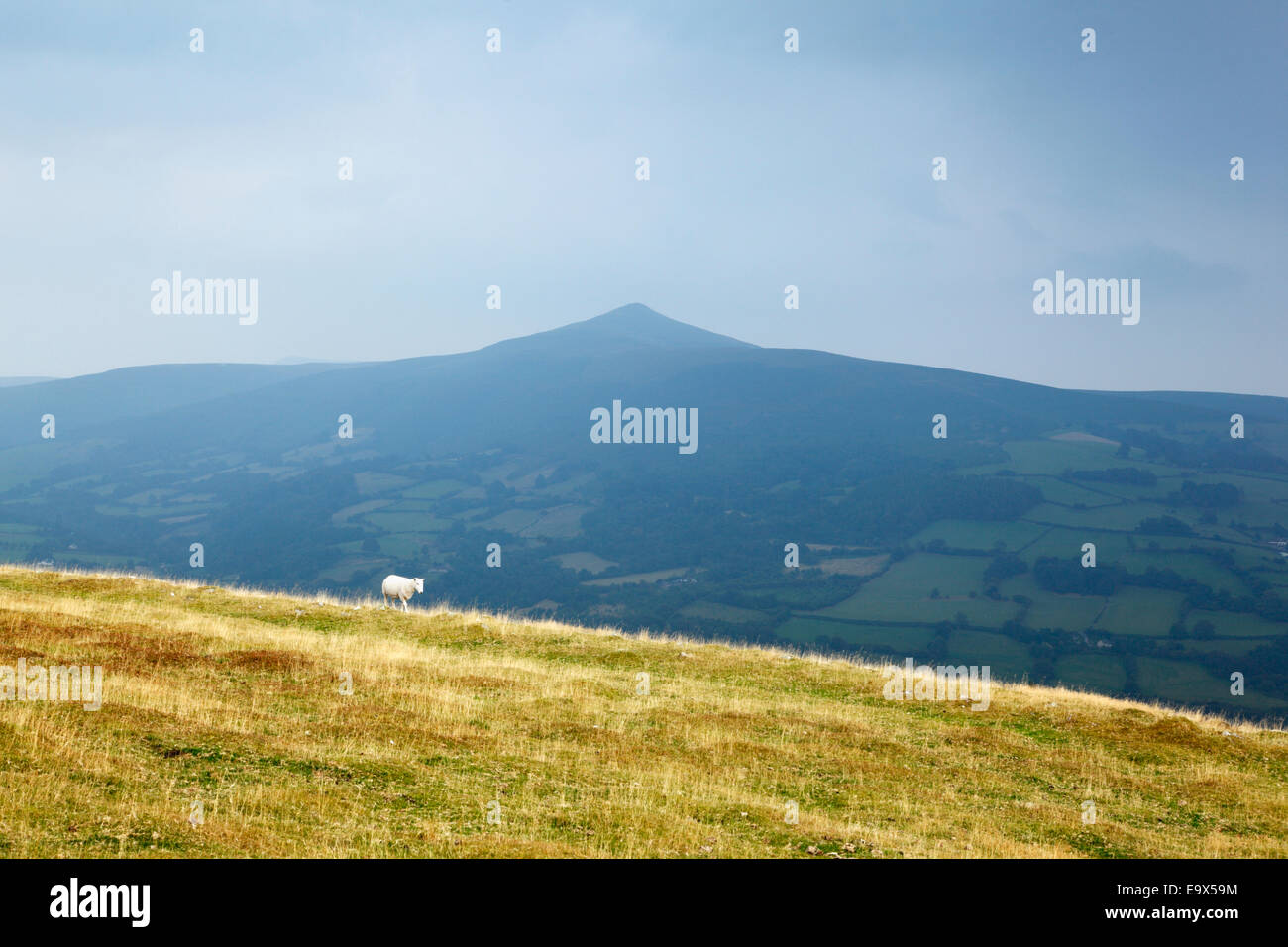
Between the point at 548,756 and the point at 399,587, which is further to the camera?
the point at 399,587

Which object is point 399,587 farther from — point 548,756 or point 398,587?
point 548,756

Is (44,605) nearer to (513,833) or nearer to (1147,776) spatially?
(513,833)

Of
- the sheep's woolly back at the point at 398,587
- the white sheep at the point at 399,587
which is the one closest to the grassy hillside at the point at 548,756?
the white sheep at the point at 399,587

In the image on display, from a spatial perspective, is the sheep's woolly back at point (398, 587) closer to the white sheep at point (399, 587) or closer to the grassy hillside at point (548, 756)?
the white sheep at point (399, 587)

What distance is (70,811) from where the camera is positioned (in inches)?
583

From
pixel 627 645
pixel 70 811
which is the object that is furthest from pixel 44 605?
pixel 70 811

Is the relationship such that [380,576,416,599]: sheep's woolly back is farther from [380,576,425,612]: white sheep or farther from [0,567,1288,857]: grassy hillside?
[0,567,1288,857]: grassy hillside

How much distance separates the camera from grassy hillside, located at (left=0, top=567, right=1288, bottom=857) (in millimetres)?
16141

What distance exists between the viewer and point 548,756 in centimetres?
2302

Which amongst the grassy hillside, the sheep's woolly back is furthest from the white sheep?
the grassy hillside

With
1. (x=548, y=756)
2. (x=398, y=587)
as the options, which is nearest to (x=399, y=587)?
(x=398, y=587)
